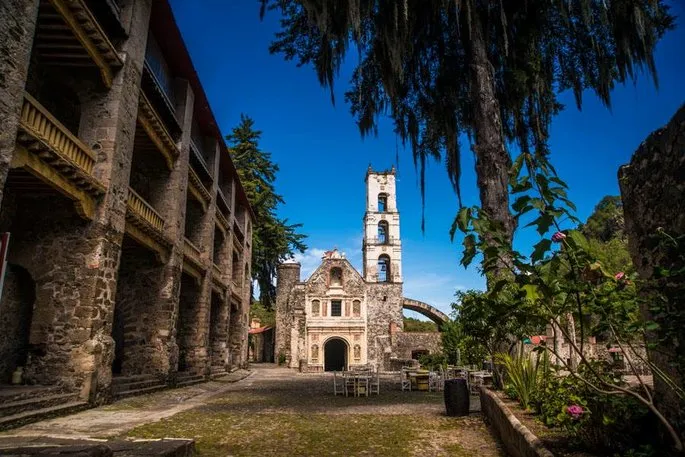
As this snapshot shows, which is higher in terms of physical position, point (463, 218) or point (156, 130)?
point (156, 130)

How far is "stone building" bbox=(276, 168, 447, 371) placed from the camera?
105 ft

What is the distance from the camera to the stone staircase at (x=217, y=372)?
56.2ft

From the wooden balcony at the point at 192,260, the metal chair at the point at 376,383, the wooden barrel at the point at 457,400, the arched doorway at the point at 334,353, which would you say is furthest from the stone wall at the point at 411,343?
the wooden barrel at the point at 457,400

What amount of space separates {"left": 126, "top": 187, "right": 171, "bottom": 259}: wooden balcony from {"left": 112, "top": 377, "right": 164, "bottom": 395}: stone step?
3.21 meters

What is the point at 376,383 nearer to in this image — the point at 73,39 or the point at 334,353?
the point at 73,39

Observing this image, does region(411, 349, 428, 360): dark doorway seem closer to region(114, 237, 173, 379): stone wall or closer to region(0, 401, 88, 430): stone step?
region(114, 237, 173, 379): stone wall

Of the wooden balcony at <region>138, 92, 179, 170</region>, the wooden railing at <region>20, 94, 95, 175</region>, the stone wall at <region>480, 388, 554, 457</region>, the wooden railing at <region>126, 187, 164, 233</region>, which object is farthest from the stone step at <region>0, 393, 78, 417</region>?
the stone wall at <region>480, 388, 554, 457</region>

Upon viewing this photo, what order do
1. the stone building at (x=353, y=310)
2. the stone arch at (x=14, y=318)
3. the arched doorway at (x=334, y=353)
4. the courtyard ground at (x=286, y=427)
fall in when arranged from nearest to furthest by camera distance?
the courtyard ground at (x=286, y=427), the stone arch at (x=14, y=318), the stone building at (x=353, y=310), the arched doorway at (x=334, y=353)

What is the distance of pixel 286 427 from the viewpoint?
6.82 metres

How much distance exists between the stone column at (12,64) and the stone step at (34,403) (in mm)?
2898

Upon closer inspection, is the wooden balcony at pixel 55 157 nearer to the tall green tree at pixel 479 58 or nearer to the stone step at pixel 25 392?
the stone step at pixel 25 392

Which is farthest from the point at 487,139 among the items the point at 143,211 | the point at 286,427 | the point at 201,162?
the point at 201,162

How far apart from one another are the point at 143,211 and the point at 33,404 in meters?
5.40

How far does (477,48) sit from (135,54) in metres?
7.86
